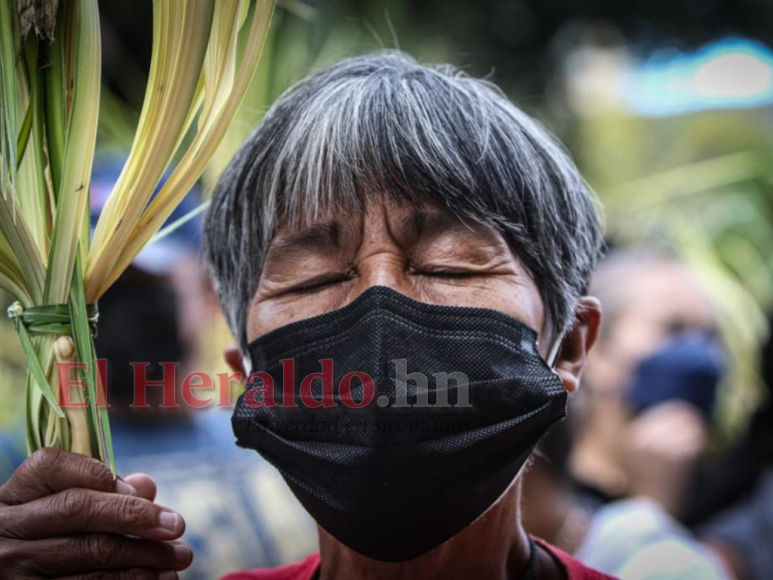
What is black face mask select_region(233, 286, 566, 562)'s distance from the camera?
1.68 m

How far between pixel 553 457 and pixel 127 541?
8.08 ft

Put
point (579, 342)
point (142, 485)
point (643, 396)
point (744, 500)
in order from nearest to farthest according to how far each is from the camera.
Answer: point (142, 485) → point (579, 342) → point (744, 500) → point (643, 396)

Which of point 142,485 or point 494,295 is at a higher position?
point 494,295

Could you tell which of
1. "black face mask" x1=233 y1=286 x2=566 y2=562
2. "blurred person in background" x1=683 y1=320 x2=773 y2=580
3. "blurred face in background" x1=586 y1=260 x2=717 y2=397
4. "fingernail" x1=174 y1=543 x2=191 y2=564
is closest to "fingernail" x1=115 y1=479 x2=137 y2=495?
"fingernail" x1=174 y1=543 x2=191 y2=564

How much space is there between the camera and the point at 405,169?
189 cm

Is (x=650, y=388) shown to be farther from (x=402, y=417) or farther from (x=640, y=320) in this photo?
(x=402, y=417)

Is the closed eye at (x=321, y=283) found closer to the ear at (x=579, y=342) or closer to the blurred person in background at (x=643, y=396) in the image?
the ear at (x=579, y=342)

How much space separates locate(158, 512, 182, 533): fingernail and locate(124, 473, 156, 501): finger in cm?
15

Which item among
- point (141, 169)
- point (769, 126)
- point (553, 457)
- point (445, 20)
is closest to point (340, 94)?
point (141, 169)

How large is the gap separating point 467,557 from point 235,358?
25.8 inches

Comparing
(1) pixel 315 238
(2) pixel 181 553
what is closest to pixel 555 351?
(1) pixel 315 238

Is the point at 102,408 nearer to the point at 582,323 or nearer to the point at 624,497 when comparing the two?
the point at 582,323

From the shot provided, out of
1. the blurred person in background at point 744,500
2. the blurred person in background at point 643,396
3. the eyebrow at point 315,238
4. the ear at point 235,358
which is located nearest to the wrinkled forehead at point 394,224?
the eyebrow at point 315,238

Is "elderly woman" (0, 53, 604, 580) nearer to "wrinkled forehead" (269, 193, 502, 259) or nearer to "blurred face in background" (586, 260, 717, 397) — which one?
"wrinkled forehead" (269, 193, 502, 259)
